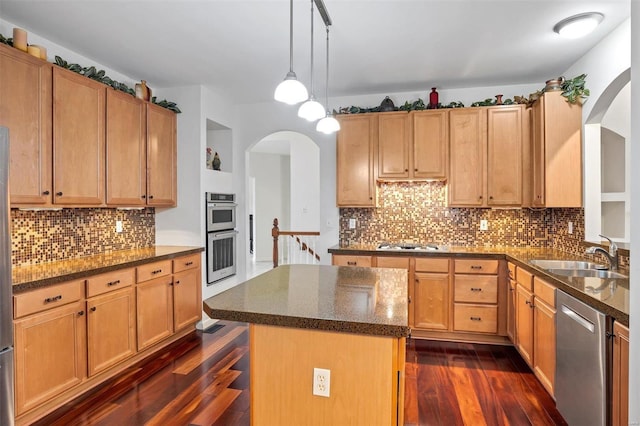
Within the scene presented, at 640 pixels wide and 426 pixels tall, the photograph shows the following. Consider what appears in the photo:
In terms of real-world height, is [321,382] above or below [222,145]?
below

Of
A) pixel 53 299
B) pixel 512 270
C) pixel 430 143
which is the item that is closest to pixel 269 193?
pixel 430 143

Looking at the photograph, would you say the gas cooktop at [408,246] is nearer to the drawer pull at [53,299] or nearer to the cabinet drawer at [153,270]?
the cabinet drawer at [153,270]

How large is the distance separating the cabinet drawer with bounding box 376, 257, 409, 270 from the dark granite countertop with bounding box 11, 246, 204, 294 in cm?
196

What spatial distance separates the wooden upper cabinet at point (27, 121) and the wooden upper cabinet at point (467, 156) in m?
3.61

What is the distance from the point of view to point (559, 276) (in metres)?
2.44

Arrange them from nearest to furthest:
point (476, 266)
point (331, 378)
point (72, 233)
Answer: point (331, 378) → point (72, 233) → point (476, 266)

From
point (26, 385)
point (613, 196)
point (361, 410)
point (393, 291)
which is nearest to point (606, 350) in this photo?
point (393, 291)

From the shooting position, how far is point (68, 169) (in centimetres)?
283

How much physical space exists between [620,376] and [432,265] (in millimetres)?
2044

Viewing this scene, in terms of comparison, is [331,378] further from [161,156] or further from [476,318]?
[161,156]

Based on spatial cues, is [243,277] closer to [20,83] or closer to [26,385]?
[26,385]

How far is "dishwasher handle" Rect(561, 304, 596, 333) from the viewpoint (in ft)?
6.37

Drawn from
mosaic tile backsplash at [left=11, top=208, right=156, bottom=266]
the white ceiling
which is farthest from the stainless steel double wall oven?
the white ceiling

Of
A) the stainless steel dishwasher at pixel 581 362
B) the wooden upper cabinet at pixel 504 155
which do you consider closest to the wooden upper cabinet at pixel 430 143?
the wooden upper cabinet at pixel 504 155
